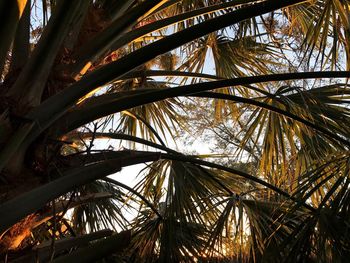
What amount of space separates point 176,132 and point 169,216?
1108mm

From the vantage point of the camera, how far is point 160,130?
14.4 feet

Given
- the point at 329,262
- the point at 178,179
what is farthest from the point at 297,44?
the point at 329,262

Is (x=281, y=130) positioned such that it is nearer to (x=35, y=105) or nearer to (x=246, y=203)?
(x=246, y=203)

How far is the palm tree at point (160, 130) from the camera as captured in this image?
5.86 ft

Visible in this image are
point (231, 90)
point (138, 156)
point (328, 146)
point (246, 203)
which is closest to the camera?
point (138, 156)

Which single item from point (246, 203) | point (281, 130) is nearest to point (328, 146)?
point (281, 130)

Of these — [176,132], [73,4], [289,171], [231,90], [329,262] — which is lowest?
[329,262]

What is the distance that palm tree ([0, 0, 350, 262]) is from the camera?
1.79 meters

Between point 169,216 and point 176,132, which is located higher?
point 176,132

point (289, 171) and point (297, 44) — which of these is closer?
point (289, 171)

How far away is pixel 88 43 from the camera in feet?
7.48

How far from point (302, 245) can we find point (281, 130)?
1.44 m

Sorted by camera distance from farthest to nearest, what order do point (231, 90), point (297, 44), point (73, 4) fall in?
point (231, 90), point (297, 44), point (73, 4)

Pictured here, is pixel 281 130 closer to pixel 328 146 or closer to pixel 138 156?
pixel 328 146
